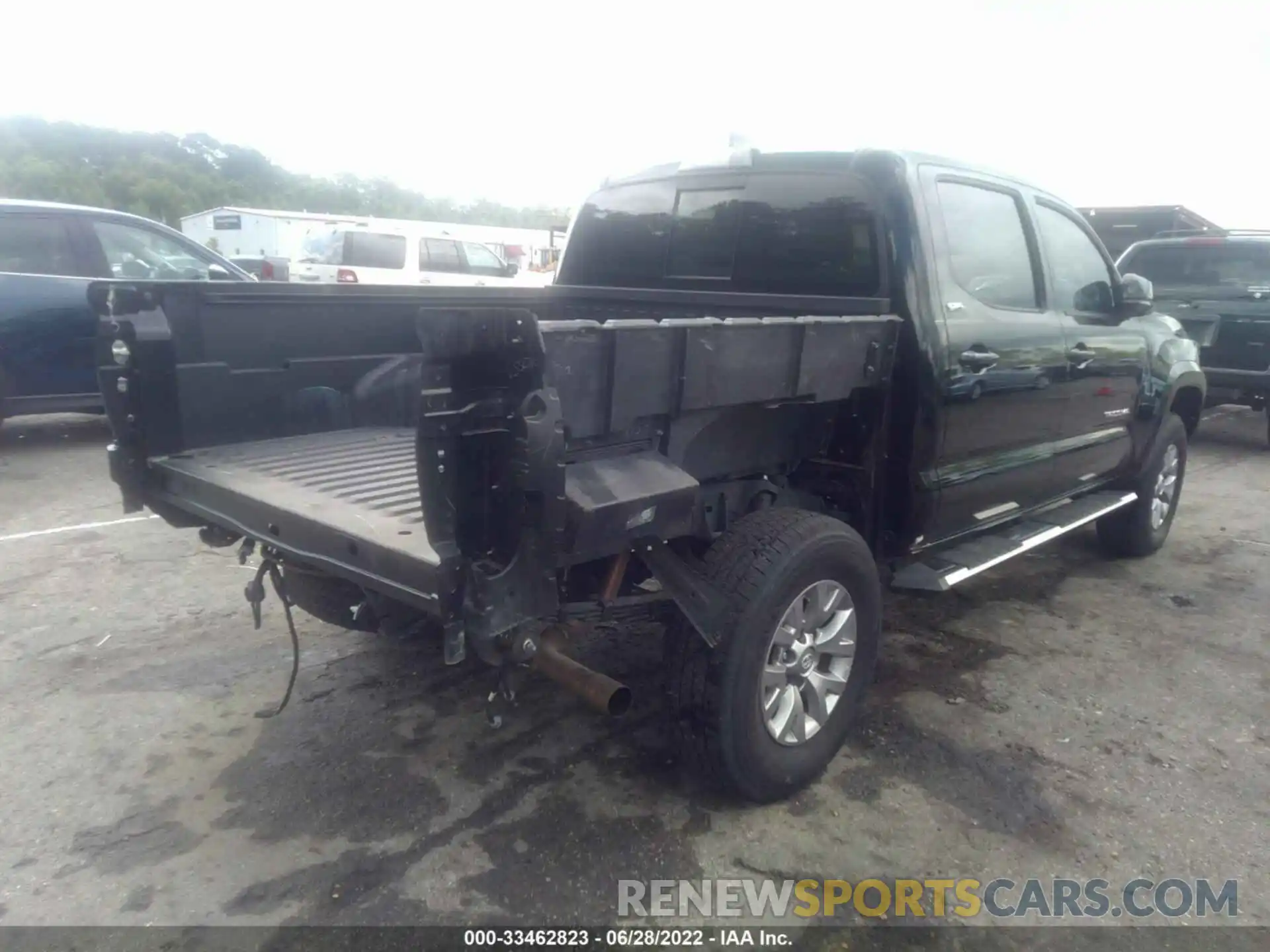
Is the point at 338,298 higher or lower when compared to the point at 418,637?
higher

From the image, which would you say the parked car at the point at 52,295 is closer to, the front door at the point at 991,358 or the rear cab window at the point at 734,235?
the rear cab window at the point at 734,235

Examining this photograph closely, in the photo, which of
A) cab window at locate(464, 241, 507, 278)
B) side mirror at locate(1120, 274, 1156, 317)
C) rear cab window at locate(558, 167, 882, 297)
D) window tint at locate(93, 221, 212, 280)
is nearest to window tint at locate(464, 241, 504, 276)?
cab window at locate(464, 241, 507, 278)

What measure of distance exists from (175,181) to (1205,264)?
47.1m

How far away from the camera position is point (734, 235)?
404cm

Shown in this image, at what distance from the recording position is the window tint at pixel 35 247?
730cm

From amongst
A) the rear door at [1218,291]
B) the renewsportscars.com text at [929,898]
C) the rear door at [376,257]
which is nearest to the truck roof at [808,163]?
the renewsportscars.com text at [929,898]

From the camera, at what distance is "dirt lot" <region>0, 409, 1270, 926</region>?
8.77ft

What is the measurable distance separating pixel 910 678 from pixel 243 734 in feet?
8.54

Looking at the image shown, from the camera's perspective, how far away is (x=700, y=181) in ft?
13.5

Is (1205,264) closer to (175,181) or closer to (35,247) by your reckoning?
(35,247)

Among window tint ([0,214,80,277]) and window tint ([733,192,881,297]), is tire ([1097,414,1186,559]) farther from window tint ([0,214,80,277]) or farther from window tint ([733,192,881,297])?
window tint ([0,214,80,277])

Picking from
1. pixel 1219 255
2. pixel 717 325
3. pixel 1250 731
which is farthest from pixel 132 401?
pixel 1219 255

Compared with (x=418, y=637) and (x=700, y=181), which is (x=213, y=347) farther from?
(x=700, y=181)

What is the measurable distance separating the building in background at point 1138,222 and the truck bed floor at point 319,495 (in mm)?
13651
